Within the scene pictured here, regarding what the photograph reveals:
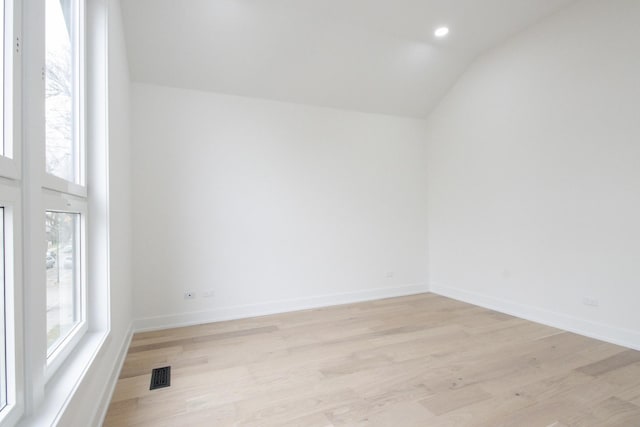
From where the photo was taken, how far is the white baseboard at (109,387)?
174 centimetres

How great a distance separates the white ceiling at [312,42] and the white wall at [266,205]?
284mm

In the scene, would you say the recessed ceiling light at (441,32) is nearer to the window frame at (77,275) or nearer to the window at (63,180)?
the window at (63,180)

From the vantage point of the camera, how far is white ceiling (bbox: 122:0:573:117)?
9.74 feet

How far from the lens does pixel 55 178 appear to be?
1.38 m

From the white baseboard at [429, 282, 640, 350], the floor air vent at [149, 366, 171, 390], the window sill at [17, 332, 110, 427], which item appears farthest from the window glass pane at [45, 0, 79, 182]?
the white baseboard at [429, 282, 640, 350]

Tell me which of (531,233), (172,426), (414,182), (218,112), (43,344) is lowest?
(172,426)

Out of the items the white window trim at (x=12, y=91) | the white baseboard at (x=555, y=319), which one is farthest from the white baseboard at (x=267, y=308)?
the white window trim at (x=12, y=91)

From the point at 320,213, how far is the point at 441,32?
8.42 ft

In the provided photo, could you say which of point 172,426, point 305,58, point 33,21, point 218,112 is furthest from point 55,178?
point 305,58

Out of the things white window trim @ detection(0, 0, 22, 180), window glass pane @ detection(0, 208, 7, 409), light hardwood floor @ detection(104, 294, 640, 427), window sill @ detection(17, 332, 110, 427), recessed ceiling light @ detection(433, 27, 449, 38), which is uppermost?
recessed ceiling light @ detection(433, 27, 449, 38)

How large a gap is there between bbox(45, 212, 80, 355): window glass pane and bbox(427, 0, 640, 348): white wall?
4214 millimetres

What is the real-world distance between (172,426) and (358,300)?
9.58ft

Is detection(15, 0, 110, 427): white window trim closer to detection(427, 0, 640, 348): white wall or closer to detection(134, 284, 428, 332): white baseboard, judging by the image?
detection(134, 284, 428, 332): white baseboard

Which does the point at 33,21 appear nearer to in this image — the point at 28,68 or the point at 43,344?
the point at 28,68
